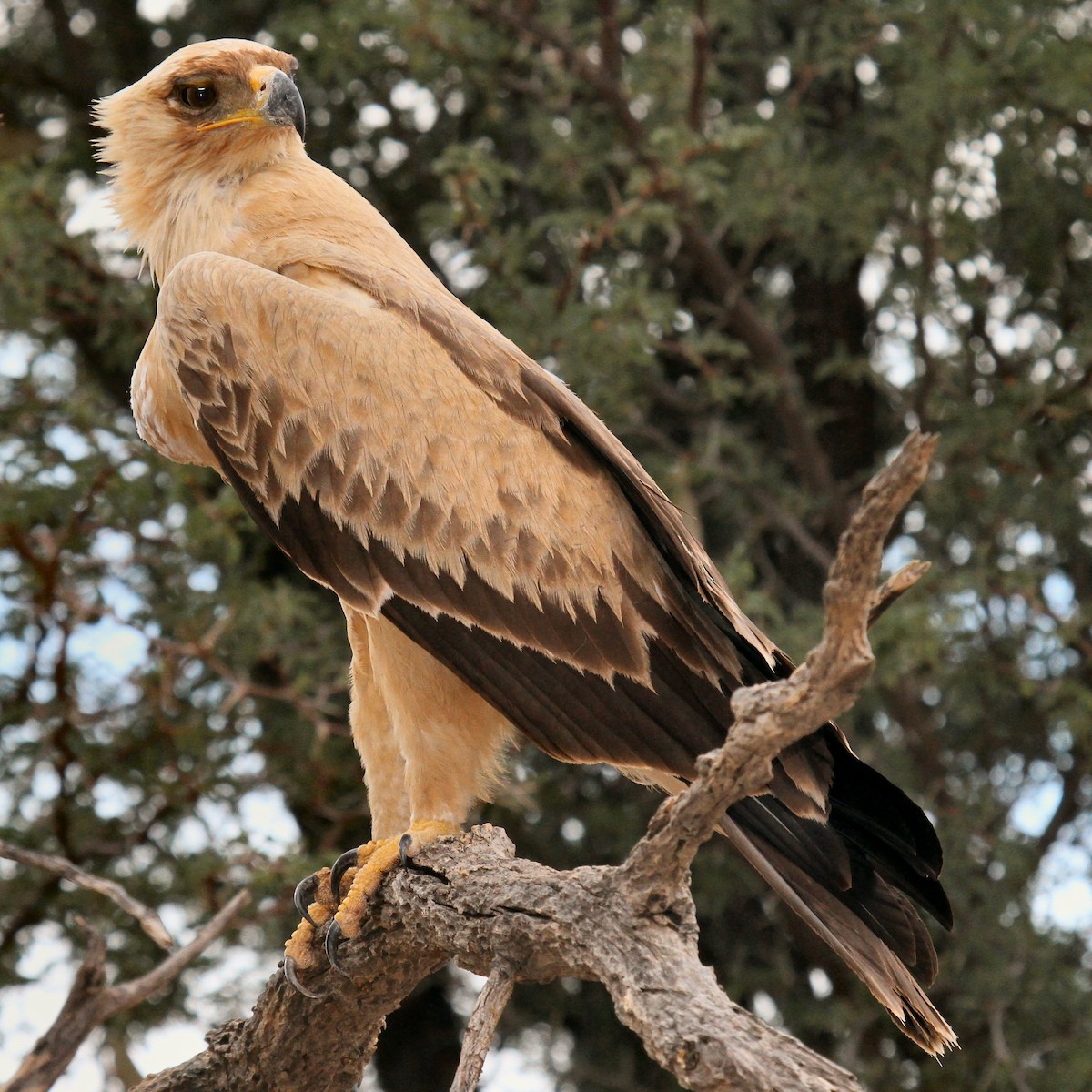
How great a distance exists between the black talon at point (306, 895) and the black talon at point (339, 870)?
0.06 meters

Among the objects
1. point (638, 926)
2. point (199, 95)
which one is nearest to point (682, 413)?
point (199, 95)

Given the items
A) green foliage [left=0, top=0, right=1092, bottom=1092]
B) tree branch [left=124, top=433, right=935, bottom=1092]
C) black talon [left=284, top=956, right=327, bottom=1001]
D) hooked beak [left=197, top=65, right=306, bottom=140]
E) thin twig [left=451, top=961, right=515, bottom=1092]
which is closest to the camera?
tree branch [left=124, top=433, right=935, bottom=1092]

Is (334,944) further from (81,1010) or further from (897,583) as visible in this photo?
(897,583)

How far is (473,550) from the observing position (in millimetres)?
3436

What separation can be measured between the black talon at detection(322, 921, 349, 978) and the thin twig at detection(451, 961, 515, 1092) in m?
0.85

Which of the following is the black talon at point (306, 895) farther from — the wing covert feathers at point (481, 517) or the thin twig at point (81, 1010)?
the wing covert feathers at point (481, 517)

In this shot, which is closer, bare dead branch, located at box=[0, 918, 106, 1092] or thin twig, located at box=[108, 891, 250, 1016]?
bare dead branch, located at box=[0, 918, 106, 1092]

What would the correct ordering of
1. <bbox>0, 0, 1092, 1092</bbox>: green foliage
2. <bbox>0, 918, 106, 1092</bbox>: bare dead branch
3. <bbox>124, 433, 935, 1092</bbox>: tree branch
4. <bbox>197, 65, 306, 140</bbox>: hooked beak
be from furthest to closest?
<bbox>0, 0, 1092, 1092</bbox>: green foliage → <bbox>197, 65, 306, 140</bbox>: hooked beak → <bbox>0, 918, 106, 1092</bbox>: bare dead branch → <bbox>124, 433, 935, 1092</bbox>: tree branch

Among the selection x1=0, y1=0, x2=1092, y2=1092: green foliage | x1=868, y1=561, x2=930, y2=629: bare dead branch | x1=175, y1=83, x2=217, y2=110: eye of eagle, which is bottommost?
x1=0, y1=0, x2=1092, y2=1092: green foliage

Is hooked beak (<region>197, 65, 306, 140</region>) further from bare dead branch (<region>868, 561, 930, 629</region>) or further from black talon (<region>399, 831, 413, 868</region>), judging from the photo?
bare dead branch (<region>868, 561, 930, 629</region>)

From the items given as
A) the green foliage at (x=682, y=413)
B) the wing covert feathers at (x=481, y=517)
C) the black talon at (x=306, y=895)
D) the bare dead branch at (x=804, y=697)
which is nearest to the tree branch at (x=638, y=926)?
the bare dead branch at (x=804, y=697)

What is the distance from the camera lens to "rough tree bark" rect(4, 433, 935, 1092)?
1832 mm

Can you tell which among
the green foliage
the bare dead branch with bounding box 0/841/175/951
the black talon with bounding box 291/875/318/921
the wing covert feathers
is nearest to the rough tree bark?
the black talon with bounding box 291/875/318/921

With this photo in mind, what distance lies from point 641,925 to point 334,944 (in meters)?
1.19
